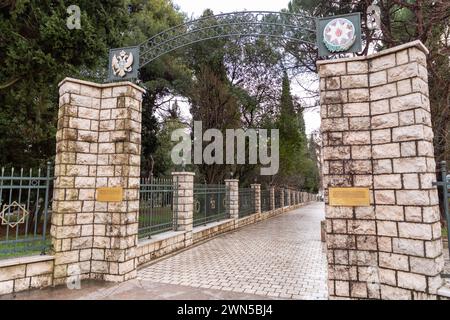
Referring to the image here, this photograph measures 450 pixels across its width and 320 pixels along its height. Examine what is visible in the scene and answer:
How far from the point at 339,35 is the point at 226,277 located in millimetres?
4641

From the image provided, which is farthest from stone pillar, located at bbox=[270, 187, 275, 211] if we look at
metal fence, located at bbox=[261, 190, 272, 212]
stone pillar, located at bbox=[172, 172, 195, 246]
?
stone pillar, located at bbox=[172, 172, 195, 246]

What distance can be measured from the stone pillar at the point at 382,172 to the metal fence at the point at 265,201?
12.6 metres

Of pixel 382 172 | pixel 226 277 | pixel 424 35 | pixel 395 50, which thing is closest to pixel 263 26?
pixel 395 50

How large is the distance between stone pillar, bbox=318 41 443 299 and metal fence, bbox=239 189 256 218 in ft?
29.7

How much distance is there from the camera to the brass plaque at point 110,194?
508cm

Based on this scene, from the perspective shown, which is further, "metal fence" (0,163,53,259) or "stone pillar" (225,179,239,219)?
"stone pillar" (225,179,239,219)

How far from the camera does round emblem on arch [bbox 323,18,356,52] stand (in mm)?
4723

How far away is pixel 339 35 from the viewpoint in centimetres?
479

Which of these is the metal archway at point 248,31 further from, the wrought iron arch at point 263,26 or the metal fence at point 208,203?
the metal fence at point 208,203

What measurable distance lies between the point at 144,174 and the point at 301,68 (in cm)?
1080
